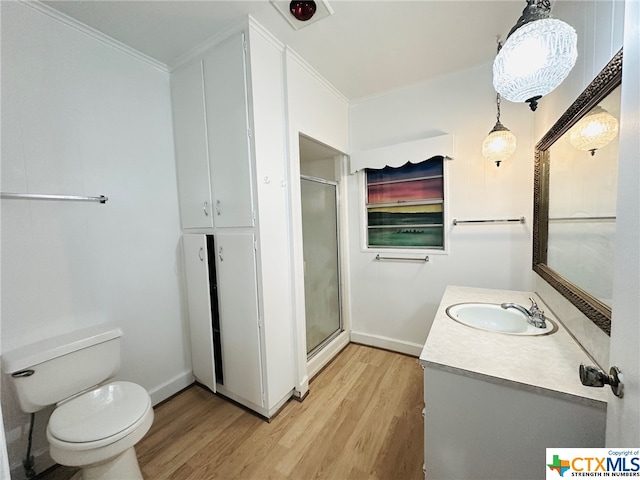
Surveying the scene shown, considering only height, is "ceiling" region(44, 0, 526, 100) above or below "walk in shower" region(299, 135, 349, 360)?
above

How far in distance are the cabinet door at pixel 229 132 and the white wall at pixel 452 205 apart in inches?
52.0

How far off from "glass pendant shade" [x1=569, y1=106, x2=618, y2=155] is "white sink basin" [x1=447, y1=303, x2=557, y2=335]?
0.92 metres

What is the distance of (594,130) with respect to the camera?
3.04ft

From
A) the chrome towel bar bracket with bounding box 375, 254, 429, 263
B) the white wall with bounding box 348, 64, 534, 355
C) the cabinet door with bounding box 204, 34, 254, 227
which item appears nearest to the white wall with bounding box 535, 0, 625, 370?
the white wall with bounding box 348, 64, 534, 355

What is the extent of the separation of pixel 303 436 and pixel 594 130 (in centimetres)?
208

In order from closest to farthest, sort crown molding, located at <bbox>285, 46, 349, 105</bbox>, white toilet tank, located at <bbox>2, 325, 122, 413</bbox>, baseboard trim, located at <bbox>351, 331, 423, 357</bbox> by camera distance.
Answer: white toilet tank, located at <bbox>2, 325, 122, 413</bbox> → crown molding, located at <bbox>285, 46, 349, 105</bbox> → baseboard trim, located at <bbox>351, 331, 423, 357</bbox>

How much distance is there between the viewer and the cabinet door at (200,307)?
1815mm

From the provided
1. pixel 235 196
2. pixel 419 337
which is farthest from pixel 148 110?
pixel 419 337

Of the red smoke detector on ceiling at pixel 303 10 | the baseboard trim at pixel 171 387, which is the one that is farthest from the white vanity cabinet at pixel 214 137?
the baseboard trim at pixel 171 387

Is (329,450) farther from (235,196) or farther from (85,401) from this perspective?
(235,196)

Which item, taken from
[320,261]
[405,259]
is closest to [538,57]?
[405,259]

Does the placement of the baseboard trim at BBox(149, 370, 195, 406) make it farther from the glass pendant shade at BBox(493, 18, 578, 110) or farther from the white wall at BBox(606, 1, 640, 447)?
the glass pendant shade at BBox(493, 18, 578, 110)

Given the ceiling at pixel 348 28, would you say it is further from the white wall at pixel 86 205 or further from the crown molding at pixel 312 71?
the white wall at pixel 86 205

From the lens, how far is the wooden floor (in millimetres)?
1327
